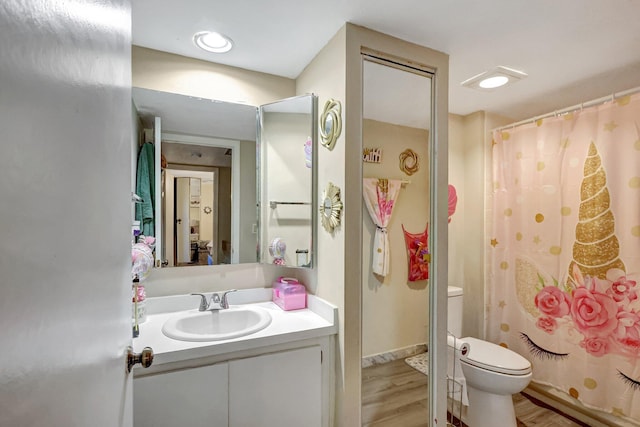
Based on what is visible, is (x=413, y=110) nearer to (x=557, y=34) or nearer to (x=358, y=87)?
(x=358, y=87)

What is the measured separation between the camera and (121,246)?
68 cm

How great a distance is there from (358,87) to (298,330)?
119cm

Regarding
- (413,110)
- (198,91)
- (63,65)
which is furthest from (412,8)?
(63,65)

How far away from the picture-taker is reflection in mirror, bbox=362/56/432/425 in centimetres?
146

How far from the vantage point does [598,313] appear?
1756 millimetres

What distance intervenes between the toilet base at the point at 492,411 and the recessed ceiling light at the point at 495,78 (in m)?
1.92

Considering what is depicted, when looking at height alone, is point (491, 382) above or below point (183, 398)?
below

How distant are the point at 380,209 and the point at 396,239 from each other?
7.5 inches

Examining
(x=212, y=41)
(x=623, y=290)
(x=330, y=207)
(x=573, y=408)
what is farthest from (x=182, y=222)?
(x=573, y=408)

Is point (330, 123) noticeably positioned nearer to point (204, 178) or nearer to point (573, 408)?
point (204, 178)

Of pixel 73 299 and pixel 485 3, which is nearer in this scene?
pixel 73 299

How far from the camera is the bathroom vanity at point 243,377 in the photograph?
3.78 feet

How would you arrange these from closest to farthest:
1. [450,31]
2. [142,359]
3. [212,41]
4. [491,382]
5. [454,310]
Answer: [142,359]
[450,31]
[212,41]
[491,382]
[454,310]

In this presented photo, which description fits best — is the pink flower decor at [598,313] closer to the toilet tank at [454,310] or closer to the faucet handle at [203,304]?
the toilet tank at [454,310]
